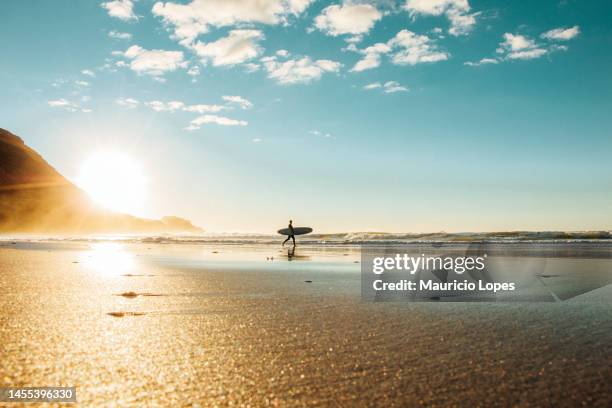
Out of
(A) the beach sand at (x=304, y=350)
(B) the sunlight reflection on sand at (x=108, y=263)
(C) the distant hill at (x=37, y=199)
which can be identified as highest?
(C) the distant hill at (x=37, y=199)

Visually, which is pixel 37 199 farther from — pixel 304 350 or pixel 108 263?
pixel 304 350

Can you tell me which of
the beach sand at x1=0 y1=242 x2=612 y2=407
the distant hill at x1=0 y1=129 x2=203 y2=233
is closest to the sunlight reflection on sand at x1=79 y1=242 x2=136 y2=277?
the beach sand at x1=0 y1=242 x2=612 y2=407

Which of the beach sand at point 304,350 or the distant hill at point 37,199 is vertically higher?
the distant hill at point 37,199

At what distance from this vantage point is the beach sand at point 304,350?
2.62 meters

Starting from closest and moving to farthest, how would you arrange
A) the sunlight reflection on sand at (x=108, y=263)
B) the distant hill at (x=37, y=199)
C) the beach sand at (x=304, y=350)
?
the beach sand at (x=304, y=350) < the sunlight reflection on sand at (x=108, y=263) < the distant hill at (x=37, y=199)

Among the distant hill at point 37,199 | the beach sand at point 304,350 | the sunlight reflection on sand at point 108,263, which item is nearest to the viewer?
the beach sand at point 304,350

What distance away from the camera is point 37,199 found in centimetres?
11681

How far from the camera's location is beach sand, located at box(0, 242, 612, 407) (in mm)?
2617

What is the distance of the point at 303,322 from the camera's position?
4.77 m

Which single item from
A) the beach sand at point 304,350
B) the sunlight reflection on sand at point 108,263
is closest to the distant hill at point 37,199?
the sunlight reflection on sand at point 108,263

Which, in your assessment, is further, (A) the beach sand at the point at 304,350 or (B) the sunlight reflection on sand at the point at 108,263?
(B) the sunlight reflection on sand at the point at 108,263

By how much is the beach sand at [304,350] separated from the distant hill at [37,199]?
377 ft

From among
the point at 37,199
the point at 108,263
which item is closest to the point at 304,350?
the point at 108,263

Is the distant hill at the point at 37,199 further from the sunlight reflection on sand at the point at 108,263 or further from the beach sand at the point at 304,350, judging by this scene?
the beach sand at the point at 304,350
